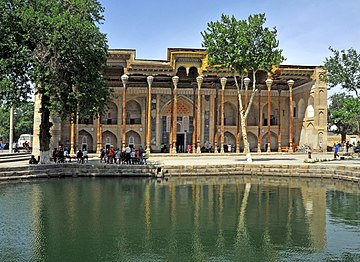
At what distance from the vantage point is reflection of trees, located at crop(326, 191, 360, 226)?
475 inches

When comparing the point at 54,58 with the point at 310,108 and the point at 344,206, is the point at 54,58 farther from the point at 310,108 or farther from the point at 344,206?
the point at 310,108

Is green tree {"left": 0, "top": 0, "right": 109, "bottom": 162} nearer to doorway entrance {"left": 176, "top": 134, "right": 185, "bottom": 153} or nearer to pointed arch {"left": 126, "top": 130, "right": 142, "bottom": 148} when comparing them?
pointed arch {"left": 126, "top": 130, "right": 142, "bottom": 148}

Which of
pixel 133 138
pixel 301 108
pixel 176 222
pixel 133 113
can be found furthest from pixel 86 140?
pixel 176 222

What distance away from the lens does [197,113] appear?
36.8 meters

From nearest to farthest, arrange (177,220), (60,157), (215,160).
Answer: (177,220) → (60,157) → (215,160)

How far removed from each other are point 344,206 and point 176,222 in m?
6.30

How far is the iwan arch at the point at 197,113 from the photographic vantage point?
118ft

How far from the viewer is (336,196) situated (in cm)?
1597

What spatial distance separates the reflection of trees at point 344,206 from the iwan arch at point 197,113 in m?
19.5

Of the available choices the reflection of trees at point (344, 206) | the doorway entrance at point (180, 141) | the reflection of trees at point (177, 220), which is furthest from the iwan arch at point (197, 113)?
the reflection of trees at point (344, 206)

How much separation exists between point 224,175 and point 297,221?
1086cm

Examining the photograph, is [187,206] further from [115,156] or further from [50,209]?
[115,156]

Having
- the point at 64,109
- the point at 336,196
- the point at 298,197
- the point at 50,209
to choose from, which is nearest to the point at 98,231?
the point at 50,209

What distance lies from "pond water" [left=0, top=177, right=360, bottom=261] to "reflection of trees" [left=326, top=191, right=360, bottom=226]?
3cm
